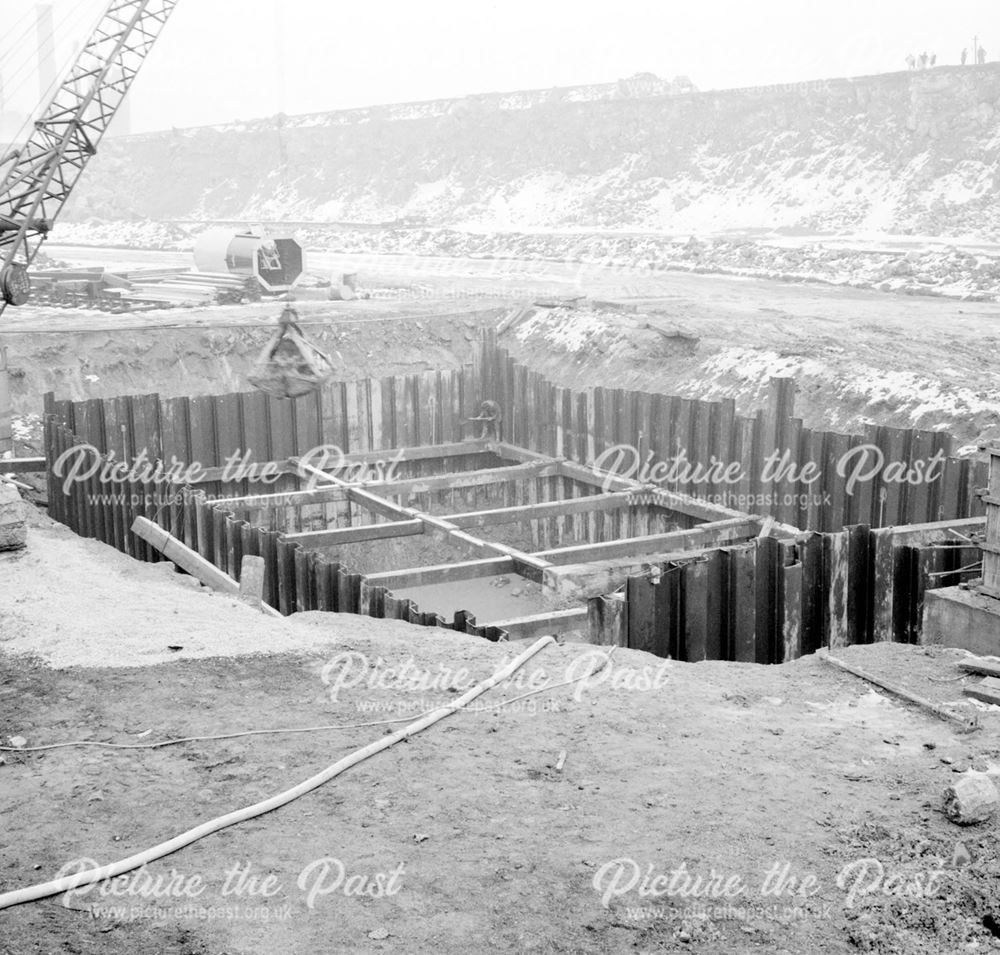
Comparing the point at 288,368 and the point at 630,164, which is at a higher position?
the point at 630,164

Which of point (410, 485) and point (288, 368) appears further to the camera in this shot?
point (410, 485)

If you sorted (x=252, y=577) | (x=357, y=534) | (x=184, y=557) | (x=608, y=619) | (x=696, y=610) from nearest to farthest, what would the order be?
1. (x=608, y=619)
2. (x=696, y=610)
3. (x=252, y=577)
4. (x=184, y=557)
5. (x=357, y=534)

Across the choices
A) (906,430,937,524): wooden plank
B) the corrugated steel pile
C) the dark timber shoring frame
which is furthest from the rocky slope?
(906,430,937,524): wooden plank

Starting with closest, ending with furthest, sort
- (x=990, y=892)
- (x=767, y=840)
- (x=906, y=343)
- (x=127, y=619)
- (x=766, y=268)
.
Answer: (x=990, y=892) < (x=767, y=840) < (x=127, y=619) < (x=906, y=343) < (x=766, y=268)

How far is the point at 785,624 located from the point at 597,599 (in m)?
1.70

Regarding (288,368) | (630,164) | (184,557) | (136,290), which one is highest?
(630,164)

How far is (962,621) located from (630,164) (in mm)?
53635

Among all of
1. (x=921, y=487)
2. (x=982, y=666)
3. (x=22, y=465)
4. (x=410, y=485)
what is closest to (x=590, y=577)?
(x=921, y=487)

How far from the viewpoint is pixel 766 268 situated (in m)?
31.9

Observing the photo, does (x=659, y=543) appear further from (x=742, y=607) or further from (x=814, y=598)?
(x=742, y=607)

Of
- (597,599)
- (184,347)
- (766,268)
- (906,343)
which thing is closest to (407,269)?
(766,268)

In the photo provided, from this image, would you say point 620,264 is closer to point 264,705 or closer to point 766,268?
point 766,268

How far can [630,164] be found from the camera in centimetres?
5984

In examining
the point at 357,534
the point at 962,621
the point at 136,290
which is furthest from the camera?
the point at 136,290
